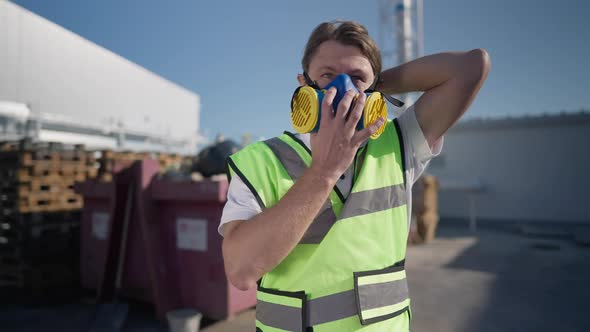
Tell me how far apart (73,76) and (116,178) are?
56.6 feet

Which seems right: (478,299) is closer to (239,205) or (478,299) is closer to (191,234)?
(191,234)

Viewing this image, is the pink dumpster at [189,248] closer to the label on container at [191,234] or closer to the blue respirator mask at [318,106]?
the label on container at [191,234]

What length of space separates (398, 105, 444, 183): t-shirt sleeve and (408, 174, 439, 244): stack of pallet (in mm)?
8086

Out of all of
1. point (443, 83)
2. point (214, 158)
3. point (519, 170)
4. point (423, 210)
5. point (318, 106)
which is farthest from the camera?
point (519, 170)

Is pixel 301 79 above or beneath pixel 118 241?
above

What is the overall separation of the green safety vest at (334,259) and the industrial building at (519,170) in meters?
13.0

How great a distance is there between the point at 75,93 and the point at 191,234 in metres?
18.2

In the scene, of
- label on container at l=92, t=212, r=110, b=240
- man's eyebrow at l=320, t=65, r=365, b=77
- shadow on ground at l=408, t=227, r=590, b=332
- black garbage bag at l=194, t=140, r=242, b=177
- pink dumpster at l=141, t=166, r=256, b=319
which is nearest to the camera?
man's eyebrow at l=320, t=65, r=365, b=77

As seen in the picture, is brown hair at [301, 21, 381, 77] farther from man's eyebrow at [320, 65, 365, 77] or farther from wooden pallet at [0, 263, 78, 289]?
wooden pallet at [0, 263, 78, 289]

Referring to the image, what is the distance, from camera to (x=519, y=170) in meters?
13.3

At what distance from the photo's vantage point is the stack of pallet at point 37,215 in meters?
5.27

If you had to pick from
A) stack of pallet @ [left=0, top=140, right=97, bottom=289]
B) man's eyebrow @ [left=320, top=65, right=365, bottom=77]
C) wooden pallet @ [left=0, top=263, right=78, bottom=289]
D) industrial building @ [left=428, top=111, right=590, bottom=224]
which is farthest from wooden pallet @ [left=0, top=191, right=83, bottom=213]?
industrial building @ [left=428, top=111, right=590, bottom=224]

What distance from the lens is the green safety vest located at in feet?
3.69

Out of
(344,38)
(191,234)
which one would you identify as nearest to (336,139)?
(344,38)
